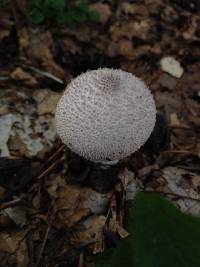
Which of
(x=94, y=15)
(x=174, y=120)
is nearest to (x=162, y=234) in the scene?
(x=174, y=120)

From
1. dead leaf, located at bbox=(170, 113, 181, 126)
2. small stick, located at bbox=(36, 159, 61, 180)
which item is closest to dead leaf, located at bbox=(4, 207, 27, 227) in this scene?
small stick, located at bbox=(36, 159, 61, 180)

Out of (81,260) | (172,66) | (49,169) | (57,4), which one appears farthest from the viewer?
(172,66)

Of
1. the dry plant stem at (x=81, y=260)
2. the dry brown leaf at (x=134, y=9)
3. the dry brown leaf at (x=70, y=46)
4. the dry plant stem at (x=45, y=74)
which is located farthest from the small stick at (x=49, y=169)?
the dry brown leaf at (x=134, y=9)

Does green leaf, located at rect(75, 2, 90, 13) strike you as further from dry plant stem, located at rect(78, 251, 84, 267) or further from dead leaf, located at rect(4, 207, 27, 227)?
dry plant stem, located at rect(78, 251, 84, 267)

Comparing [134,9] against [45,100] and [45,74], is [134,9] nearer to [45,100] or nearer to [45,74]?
[45,74]

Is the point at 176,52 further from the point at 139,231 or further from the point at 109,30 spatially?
the point at 139,231

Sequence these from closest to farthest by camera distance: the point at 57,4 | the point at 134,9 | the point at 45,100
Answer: the point at 45,100, the point at 57,4, the point at 134,9

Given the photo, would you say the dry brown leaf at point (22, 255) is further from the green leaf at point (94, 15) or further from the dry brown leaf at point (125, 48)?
the green leaf at point (94, 15)
